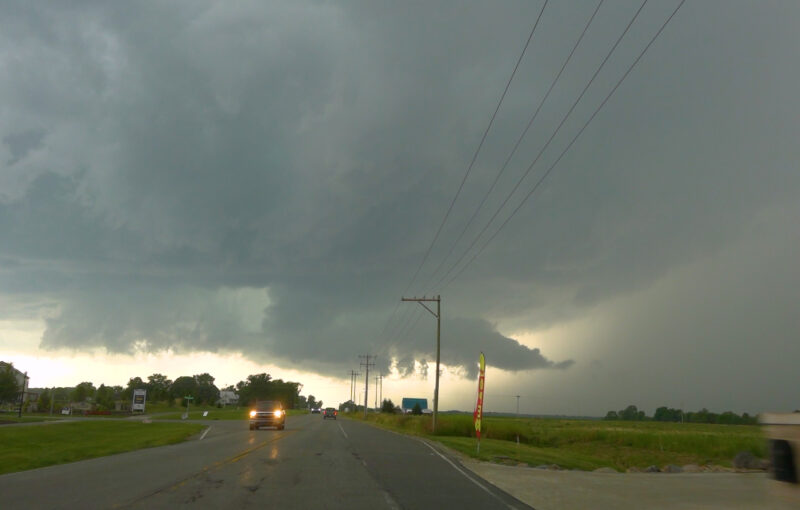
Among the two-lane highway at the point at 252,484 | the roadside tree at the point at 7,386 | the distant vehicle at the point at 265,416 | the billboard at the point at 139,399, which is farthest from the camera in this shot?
the billboard at the point at 139,399

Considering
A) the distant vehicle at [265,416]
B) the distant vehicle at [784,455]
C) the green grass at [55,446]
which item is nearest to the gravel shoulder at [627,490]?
the distant vehicle at [784,455]

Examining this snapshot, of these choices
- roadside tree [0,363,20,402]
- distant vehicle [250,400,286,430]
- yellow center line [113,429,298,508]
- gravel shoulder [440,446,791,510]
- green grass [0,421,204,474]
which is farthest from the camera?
roadside tree [0,363,20,402]

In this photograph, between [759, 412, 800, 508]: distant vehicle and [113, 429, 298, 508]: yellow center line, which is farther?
[113, 429, 298, 508]: yellow center line

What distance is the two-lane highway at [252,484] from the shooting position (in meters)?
11.4

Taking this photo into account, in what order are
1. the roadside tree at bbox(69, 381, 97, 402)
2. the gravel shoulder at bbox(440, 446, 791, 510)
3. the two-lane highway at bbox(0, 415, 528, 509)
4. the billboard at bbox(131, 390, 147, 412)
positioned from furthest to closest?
the roadside tree at bbox(69, 381, 97, 402) < the billboard at bbox(131, 390, 147, 412) < the gravel shoulder at bbox(440, 446, 791, 510) < the two-lane highway at bbox(0, 415, 528, 509)

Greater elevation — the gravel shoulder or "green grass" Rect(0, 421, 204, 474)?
the gravel shoulder

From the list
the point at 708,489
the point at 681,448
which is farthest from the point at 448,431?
the point at 708,489

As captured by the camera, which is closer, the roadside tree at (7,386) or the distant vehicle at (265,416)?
the distant vehicle at (265,416)

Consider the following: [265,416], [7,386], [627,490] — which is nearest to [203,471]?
[627,490]

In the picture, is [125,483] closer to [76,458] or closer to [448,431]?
[76,458]

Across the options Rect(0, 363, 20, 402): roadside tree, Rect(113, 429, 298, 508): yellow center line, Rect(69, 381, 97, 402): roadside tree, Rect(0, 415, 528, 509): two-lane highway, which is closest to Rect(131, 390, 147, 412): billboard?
Rect(0, 363, 20, 402): roadside tree

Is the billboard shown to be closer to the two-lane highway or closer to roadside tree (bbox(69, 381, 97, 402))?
roadside tree (bbox(69, 381, 97, 402))

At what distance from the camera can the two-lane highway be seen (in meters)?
11.4

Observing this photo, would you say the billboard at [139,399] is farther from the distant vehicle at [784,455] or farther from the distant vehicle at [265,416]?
the distant vehicle at [784,455]
